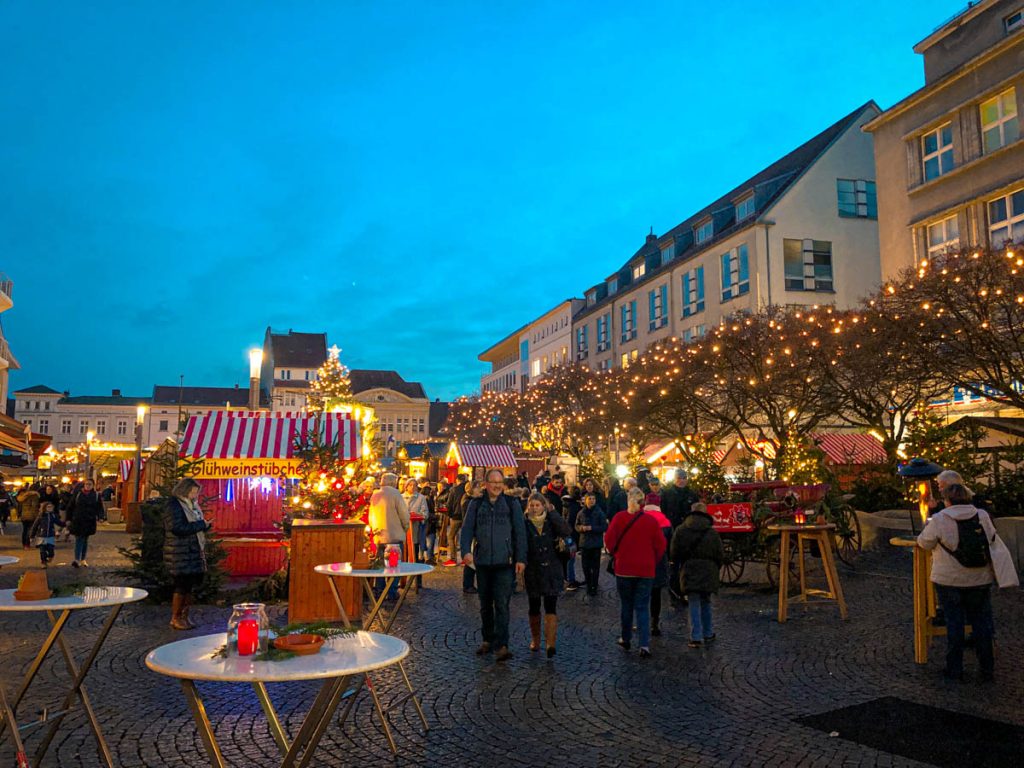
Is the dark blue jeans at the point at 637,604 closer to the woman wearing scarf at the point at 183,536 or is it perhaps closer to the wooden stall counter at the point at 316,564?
the wooden stall counter at the point at 316,564

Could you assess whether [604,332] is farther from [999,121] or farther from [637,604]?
[637,604]

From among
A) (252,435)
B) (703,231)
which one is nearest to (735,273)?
(703,231)

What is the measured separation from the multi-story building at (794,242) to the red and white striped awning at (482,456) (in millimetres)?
11815

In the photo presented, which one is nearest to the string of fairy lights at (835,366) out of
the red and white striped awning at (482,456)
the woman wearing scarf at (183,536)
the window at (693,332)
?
the red and white striped awning at (482,456)

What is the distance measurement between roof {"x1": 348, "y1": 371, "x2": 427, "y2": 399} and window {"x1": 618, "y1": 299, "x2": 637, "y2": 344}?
59.6 metres

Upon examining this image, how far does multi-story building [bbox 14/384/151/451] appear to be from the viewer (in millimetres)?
113438

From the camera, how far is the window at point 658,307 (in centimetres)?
4750

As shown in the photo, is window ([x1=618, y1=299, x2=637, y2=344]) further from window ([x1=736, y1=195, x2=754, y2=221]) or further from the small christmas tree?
the small christmas tree

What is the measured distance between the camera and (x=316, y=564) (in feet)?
34.3

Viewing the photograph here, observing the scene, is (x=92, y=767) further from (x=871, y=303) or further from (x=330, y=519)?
(x=871, y=303)

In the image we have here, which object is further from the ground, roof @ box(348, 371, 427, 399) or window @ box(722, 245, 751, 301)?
roof @ box(348, 371, 427, 399)

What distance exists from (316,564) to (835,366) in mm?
17399

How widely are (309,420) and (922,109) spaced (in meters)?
23.3

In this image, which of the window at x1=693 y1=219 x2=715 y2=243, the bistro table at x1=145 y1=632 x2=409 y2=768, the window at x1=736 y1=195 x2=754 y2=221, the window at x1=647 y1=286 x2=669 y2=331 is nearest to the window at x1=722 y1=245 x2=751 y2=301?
the window at x1=736 y1=195 x2=754 y2=221
